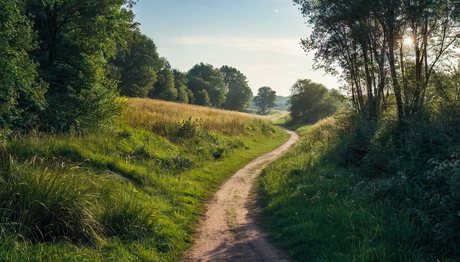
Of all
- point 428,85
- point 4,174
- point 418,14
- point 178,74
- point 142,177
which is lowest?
point 142,177

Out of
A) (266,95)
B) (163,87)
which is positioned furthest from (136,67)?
(266,95)

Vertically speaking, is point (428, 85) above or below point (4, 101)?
above

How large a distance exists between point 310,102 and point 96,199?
47632 millimetres

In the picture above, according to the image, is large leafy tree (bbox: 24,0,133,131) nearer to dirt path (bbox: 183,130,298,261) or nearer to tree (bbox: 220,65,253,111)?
dirt path (bbox: 183,130,298,261)

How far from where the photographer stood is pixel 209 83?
78000 mm

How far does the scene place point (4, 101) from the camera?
7520 mm

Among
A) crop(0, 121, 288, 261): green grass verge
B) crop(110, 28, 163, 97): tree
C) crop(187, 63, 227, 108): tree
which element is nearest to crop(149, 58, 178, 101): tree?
crop(110, 28, 163, 97): tree

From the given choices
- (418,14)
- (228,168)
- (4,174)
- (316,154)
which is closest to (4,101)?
(4,174)

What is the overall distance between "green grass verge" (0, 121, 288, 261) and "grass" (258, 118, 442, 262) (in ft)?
7.64

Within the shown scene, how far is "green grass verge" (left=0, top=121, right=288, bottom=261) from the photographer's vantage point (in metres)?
4.18

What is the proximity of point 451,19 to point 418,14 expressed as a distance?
5.12 ft

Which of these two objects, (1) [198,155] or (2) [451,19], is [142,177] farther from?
(2) [451,19]

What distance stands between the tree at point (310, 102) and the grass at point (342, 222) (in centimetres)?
4017

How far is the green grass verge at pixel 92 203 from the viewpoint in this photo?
4180 mm
